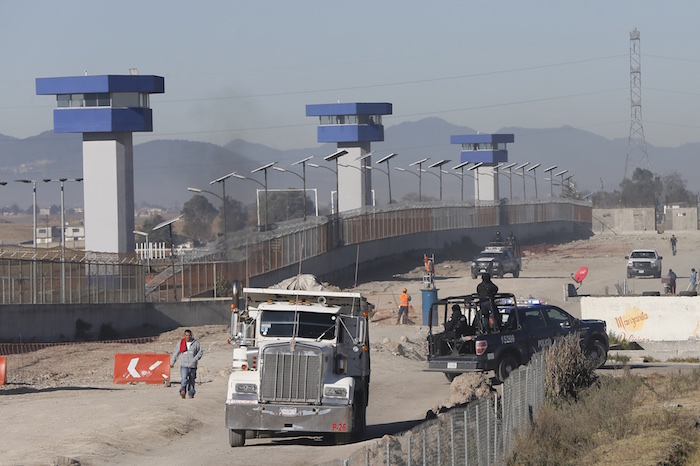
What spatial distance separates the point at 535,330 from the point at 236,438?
10196 mm

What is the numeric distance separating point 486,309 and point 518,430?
931 centimetres

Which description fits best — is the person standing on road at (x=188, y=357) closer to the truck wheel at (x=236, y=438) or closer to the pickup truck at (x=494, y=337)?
the pickup truck at (x=494, y=337)

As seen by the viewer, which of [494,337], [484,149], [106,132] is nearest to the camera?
[494,337]

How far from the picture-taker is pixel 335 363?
2064 centimetres

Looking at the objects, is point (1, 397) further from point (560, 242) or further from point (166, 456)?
point (560, 242)

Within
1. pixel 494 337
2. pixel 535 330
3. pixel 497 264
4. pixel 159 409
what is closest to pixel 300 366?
pixel 159 409

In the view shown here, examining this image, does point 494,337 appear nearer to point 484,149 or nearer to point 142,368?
point 142,368

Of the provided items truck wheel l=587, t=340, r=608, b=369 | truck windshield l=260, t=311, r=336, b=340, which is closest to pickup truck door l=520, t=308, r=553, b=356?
truck wheel l=587, t=340, r=608, b=369

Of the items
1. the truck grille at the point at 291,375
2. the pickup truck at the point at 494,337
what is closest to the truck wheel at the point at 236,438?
the truck grille at the point at 291,375

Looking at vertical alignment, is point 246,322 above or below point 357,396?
above

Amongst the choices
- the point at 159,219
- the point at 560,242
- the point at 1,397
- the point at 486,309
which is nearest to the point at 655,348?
the point at 486,309

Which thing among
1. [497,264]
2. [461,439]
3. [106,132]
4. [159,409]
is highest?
[106,132]

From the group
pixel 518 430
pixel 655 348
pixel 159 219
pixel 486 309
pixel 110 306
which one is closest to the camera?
pixel 518 430

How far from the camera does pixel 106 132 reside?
235 ft
